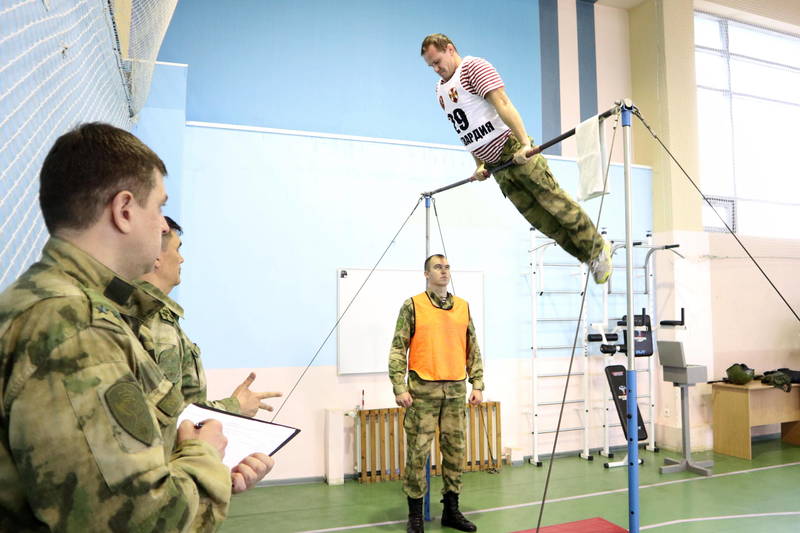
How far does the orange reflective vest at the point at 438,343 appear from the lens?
12.9ft

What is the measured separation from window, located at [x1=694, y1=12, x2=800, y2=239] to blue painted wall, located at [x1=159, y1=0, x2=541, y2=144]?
2.43 meters

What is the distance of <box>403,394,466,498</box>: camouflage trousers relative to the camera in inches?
151

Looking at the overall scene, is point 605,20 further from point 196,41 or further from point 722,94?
point 196,41

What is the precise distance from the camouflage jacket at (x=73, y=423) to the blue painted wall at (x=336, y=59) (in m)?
4.67

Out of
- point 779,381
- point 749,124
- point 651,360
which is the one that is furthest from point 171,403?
point 749,124

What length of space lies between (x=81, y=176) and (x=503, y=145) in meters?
2.26

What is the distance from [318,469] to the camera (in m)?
4.89

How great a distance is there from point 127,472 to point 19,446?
0.45 ft

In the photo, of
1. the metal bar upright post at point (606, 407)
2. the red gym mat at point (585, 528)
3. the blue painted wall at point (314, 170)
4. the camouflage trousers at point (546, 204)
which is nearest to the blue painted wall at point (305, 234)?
the blue painted wall at point (314, 170)

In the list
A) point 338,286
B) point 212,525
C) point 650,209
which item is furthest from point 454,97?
point 650,209

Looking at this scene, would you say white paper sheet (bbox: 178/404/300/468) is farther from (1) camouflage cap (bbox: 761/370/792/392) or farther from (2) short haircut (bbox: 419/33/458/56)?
(1) camouflage cap (bbox: 761/370/792/392)

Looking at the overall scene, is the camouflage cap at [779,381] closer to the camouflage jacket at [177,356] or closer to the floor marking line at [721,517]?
the floor marking line at [721,517]

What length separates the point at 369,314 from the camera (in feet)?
16.9

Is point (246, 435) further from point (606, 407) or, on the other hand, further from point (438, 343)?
point (606, 407)
